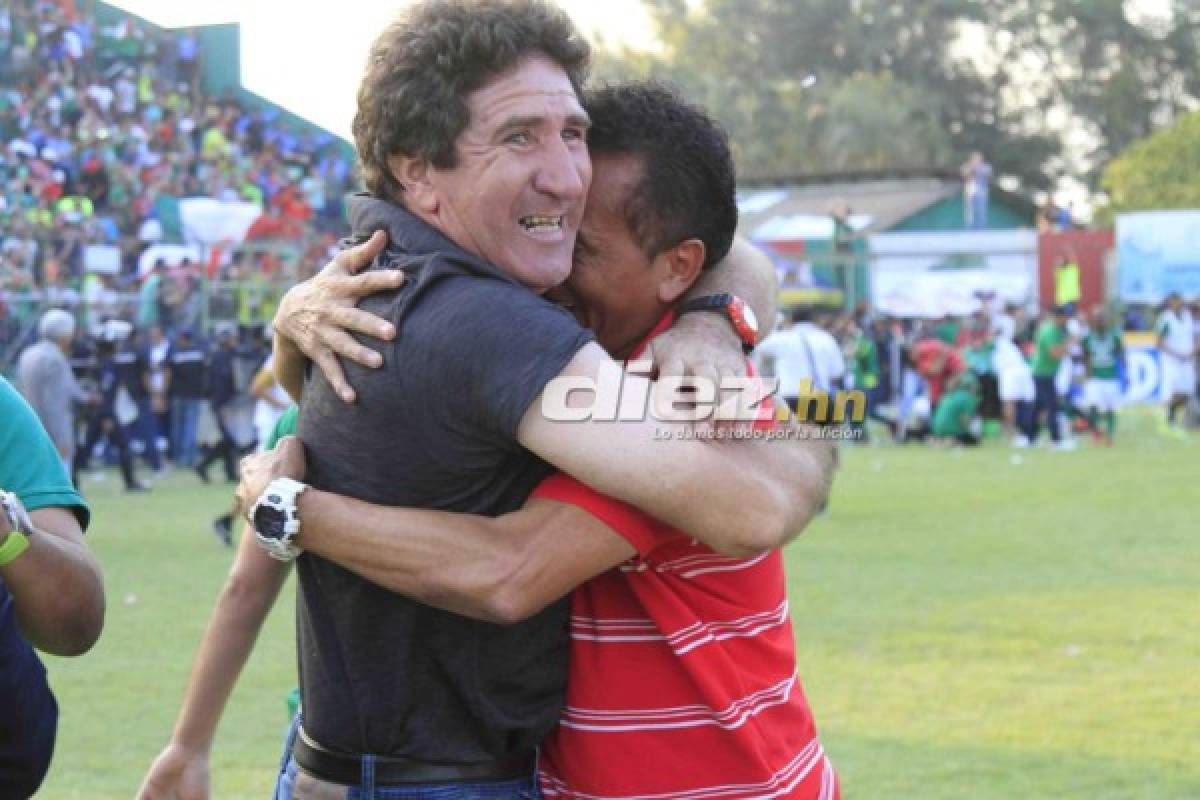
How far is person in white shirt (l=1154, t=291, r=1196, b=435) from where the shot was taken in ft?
83.6

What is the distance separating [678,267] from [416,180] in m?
0.49

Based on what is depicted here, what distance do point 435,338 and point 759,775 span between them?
0.88 metres

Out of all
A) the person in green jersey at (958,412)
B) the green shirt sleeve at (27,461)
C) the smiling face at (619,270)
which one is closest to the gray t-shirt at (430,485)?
the smiling face at (619,270)

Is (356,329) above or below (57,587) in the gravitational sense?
above

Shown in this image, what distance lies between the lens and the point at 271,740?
289 inches

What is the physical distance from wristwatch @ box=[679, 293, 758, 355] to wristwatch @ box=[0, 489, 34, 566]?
46.5 inches

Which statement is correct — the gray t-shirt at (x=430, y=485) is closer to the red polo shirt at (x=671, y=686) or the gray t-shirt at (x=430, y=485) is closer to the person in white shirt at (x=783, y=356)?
the red polo shirt at (x=671, y=686)

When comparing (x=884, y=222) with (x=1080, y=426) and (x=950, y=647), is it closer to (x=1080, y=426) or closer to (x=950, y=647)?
(x=1080, y=426)

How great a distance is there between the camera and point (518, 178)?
9.55 feet

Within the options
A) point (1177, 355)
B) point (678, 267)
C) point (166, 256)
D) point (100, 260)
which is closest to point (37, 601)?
point (678, 267)

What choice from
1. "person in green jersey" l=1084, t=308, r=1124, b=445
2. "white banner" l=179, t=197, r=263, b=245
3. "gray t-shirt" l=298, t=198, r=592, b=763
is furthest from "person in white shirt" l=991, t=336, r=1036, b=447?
"gray t-shirt" l=298, t=198, r=592, b=763

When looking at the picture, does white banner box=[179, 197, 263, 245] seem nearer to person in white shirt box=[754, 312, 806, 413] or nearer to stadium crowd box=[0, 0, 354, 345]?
stadium crowd box=[0, 0, 354, 345]

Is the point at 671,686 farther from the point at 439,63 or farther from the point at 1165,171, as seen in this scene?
the point at 1165,171

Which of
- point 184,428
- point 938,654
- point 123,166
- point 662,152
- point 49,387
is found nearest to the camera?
point 662,152
